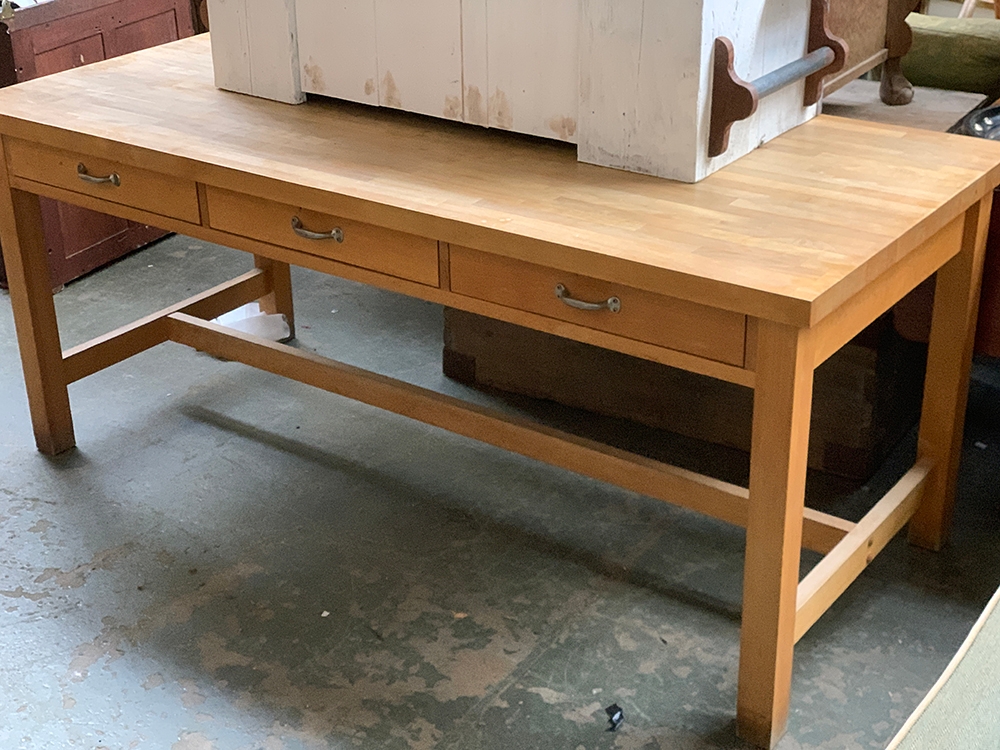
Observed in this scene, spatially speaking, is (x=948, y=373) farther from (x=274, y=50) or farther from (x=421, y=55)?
(x=274, y=50)

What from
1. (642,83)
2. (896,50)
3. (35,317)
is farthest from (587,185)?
(35,317)

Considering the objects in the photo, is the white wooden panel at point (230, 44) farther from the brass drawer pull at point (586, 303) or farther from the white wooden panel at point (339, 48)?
the brass drawer pull at point (586, 303)

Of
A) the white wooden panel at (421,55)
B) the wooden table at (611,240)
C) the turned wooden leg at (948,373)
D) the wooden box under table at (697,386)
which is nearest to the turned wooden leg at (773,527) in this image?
the wooden table at (611,240)

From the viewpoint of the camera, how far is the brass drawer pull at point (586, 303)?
1.94 m

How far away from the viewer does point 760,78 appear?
2.19m

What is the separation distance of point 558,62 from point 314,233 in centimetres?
54

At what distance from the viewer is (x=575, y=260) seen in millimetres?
1928

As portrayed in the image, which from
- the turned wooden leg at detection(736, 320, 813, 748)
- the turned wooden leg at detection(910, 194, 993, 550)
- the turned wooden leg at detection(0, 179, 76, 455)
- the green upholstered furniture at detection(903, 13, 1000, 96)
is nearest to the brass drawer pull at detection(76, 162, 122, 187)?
the turned wooden leg at detection(0, 179, 76, 455)

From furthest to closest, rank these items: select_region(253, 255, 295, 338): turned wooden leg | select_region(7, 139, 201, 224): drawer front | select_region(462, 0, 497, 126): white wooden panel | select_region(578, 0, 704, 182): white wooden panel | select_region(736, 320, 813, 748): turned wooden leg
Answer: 1. select_region(253, 255, 295, 338): turned wooden leg
2. select_region(7, 139, 201, 224): drawer front
3. select_region(462, 0, 497, 126): white wooden panel
4. select_region(578, 0, 704, 182): white wooden panel
5. select_region(736, 320, 813, 748): turned wooden leg

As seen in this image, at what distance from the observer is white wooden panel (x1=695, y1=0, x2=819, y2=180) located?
2.11 metres

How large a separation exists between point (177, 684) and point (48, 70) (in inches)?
87.8

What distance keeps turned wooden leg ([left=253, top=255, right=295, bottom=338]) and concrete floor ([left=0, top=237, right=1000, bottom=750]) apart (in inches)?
11.9

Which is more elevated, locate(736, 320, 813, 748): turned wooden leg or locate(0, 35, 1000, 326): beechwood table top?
locate(0, 35, 1000, 326): beechwood table top

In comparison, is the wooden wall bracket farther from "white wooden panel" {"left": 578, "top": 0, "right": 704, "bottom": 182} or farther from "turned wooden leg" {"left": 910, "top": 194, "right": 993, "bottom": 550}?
"turned wooden leg" {"left": 910, "top": 194, "right": 993, "bottom": 550}
